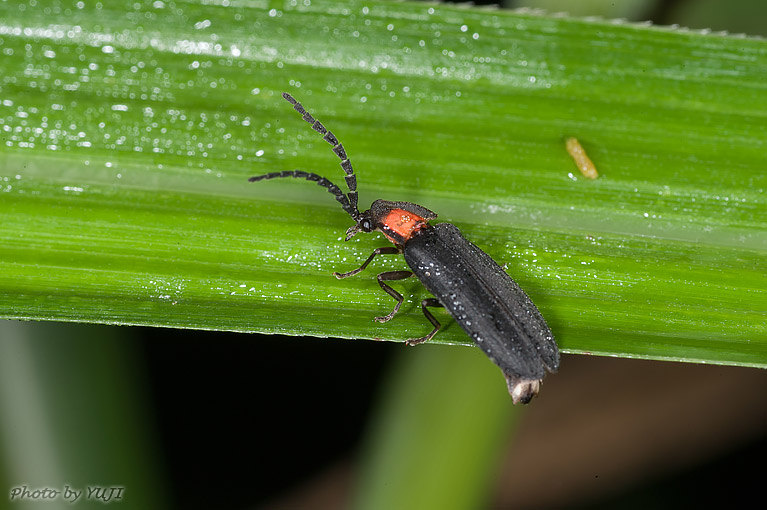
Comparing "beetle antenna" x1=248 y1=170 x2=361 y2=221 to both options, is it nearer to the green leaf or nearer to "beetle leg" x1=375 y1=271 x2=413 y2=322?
the green leaf

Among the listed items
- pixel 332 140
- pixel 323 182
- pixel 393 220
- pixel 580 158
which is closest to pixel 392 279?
pixel 393 220

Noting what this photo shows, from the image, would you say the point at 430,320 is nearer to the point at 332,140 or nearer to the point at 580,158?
the point at 332,140

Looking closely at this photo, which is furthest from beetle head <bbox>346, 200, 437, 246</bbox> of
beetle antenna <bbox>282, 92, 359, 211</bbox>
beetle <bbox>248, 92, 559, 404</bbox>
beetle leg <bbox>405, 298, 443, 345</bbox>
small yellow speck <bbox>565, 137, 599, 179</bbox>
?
small yellow speck <bbox>565, 137, 599, 179</bbox>

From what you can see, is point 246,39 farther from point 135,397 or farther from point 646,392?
point 646,392

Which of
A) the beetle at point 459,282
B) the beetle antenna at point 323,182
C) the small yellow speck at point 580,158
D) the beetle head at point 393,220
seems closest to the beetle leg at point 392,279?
the beetle at point 459,282

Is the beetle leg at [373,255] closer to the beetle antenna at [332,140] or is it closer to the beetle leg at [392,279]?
the beetle leg at [392,279]
